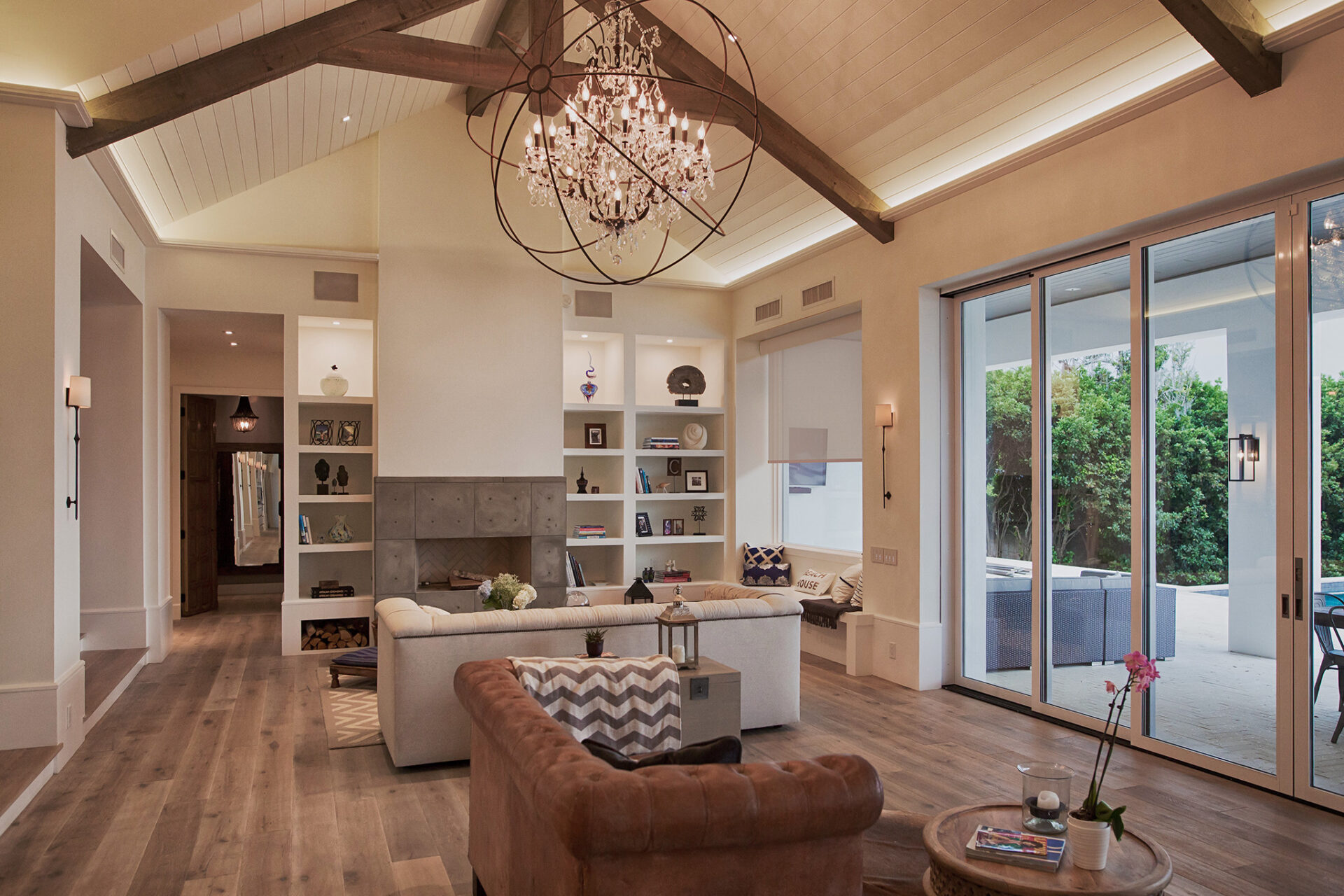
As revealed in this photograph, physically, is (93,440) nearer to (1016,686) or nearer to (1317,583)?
(1016,686)

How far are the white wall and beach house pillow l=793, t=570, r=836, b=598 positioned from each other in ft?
8.18

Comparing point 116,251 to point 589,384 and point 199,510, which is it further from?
point 199,510

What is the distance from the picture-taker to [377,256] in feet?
25.1

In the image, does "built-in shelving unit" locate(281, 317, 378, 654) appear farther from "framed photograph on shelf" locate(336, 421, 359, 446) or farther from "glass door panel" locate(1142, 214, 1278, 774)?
"glass door panel" locate(1142, 214, 1278, 774)

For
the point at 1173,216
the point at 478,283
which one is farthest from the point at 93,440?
the point at 1173,216

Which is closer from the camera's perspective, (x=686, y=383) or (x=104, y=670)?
(x=104, y=670)

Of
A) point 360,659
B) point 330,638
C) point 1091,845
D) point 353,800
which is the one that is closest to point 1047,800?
point 1091,845

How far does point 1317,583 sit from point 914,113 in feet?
11.1

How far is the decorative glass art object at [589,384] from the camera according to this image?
869cm

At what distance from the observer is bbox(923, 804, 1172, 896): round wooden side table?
2236 mm

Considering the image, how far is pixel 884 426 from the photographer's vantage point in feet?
21.4

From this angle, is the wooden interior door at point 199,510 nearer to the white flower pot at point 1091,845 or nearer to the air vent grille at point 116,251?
the air vent grille at point 116,251

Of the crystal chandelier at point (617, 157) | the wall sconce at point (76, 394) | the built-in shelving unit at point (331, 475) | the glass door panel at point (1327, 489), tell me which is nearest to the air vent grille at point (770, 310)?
the crystal chandelier at point (617, 157)

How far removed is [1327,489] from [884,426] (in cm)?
299
